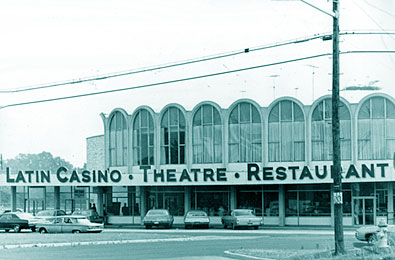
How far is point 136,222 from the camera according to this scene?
188 ft

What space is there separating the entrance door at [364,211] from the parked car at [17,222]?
70.8 feet

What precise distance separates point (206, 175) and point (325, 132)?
9.04 meters

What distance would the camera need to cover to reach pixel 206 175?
52250 millimetres

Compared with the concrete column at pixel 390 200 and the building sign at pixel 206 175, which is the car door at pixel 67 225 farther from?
the concrete column at pixel 390 200

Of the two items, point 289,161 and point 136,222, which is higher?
point 289,161

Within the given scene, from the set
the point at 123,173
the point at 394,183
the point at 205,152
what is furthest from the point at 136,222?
the point at 394,183

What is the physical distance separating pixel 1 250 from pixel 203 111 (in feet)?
93.9

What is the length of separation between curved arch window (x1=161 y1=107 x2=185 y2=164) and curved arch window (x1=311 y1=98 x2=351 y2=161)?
1012 cm

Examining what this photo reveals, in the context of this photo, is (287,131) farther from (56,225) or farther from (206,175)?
(56,225)

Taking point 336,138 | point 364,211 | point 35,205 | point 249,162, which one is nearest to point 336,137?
point 336,138

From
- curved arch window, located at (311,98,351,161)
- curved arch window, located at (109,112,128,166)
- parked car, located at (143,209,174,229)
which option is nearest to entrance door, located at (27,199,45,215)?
curved arch window, located at (109,112,128,166)

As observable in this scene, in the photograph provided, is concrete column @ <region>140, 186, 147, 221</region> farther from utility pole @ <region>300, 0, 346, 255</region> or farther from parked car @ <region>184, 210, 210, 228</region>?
utility pole @ <region>300, 0, 346, 255</region>

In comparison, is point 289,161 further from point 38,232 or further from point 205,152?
point 38,232

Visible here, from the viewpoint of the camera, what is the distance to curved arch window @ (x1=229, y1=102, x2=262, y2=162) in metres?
54.2
